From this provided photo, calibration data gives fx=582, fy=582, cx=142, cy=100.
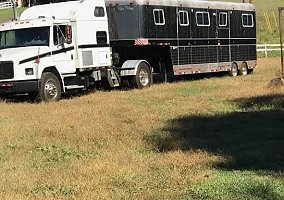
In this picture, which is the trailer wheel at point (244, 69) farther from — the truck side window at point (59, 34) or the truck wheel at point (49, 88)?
the truck wheel at point (49, 88)

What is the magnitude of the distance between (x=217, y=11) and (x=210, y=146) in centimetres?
1758

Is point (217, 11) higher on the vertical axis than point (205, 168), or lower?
higher

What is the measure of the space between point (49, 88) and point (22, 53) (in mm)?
1369

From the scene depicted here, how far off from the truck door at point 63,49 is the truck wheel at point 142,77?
10.0 ft

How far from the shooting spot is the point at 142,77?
21.5 meters

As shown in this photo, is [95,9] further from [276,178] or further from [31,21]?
[276,178]

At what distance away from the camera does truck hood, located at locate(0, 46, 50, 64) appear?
17.2 metres

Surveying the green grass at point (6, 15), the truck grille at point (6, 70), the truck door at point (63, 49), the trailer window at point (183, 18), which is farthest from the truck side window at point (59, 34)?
the green grass at point (6, 15)

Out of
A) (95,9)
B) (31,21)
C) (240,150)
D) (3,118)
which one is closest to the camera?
(240,150)

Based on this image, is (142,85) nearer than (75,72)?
No

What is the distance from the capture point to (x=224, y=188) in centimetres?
669

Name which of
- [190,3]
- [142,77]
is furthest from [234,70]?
[142,77]

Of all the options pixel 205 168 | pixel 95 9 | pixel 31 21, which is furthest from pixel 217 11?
pixel 205 168

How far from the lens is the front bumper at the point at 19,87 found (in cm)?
→ 1731
